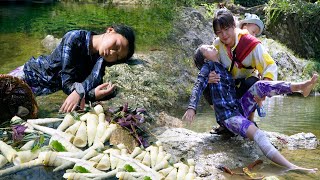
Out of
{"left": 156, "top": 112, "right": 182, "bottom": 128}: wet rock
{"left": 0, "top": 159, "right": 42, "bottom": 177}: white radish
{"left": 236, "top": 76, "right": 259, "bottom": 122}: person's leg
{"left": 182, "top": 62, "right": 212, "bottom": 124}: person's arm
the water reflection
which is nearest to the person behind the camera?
{"left": 0, "top": 159, "right": 42, "bottom": 177}: white radish

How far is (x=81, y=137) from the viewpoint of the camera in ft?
5.02

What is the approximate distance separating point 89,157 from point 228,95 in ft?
5.31

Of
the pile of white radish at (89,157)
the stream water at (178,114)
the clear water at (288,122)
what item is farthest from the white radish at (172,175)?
the stream water at (178,114)

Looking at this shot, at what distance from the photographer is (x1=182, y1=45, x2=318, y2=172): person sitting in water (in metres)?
2.62

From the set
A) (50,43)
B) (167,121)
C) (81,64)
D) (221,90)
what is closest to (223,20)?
(221,90)

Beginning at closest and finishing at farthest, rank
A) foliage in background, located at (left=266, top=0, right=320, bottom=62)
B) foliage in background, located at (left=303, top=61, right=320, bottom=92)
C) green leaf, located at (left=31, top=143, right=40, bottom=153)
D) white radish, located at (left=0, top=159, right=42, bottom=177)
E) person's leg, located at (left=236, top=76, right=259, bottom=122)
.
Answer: white radish, located at (left=0, top=159, right=42, bottom=177)
green leaf, located at (left=31, top=143, right=40, bottom=153)
person's leg, located at (left=236, top=76, right=259, bottom=122)
foliage in background, located at (left=303, top=61, right=320, bottom=92)
foliage in background, located at (left=266, top=0, right=320, bottom=62)

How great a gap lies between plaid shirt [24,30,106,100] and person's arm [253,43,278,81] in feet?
3.40

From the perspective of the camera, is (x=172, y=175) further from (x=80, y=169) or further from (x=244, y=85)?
(x=244, y=85)

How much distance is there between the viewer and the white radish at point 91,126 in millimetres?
1541

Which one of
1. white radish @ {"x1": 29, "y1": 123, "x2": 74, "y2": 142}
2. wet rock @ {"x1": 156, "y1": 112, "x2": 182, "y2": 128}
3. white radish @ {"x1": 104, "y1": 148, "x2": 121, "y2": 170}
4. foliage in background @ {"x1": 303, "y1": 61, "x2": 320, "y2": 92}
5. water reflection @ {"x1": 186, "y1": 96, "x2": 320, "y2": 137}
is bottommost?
foliage in background @ {"x1": 303, "y1": 61, "x2": 320, "y2": 92}

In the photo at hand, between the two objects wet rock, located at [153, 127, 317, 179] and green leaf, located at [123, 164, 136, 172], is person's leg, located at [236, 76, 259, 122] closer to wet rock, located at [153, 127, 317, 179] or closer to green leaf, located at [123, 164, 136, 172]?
wet rock, located at [153, 127, 317, 179]

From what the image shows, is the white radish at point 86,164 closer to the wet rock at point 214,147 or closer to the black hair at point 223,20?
the wet rock at point 214,147

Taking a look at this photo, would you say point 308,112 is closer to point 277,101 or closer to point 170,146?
point 277,101

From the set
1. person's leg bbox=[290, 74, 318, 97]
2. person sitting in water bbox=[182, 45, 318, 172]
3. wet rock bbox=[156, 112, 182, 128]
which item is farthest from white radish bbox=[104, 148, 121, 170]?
wet rock bbox=[156, 112, 182, 128]
